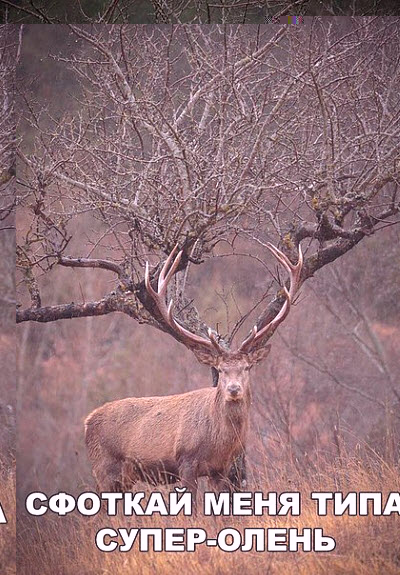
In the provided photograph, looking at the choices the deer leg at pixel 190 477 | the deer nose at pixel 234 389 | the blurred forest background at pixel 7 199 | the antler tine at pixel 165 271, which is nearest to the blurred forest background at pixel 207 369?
the blurred forest background at pixel 7 199

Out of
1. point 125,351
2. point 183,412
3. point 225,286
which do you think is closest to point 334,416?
point 125,351

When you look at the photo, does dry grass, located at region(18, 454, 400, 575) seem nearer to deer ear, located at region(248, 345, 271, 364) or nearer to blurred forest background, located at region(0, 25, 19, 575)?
blurred forest background, located at region(0, 25, 19, 575)

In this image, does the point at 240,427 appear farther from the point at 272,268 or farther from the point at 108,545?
the point at 272,268

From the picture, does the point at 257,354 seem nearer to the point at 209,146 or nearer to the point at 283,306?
the point at 283,306

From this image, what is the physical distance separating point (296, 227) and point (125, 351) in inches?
214

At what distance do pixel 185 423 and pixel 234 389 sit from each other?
2.41 feet

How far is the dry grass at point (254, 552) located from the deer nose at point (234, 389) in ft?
2.44

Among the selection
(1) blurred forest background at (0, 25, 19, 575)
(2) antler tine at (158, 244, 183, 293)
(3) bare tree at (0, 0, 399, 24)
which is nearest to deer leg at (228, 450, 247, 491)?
(2) antler tine at (158, 244, 183, 293)

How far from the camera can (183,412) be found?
8.77m

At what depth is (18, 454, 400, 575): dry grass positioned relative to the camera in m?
7.93

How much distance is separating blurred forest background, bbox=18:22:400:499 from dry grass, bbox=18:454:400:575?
0.57 metres

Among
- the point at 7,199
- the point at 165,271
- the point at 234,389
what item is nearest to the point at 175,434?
the point at 234,389

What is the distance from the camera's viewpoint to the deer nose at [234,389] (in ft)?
26.5

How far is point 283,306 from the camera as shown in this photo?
8.33m
